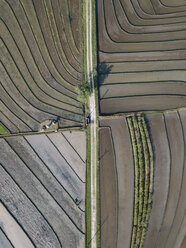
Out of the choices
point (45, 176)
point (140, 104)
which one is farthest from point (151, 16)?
point (45, 176)

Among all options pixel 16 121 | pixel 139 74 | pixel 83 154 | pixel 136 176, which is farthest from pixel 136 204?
pixel 16 121

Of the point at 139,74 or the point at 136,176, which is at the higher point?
the point at 139,74

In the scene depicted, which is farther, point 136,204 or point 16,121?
point 16,121

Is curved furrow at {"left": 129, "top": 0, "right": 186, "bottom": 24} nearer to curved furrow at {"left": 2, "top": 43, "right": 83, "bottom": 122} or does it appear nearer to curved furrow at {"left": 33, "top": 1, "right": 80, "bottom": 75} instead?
curved furrow at {"left": 33, "top": 1, "right": 80, "bottom": 75}

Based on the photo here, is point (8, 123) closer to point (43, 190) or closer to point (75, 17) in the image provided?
point (43, 190)

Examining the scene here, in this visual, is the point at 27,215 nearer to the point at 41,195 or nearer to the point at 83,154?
the point at 41,195

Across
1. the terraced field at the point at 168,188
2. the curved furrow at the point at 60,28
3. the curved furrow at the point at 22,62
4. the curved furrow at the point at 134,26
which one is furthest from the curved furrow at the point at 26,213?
the curved furrow at the point at 134,26

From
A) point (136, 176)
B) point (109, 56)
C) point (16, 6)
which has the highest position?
point (16, 6)
